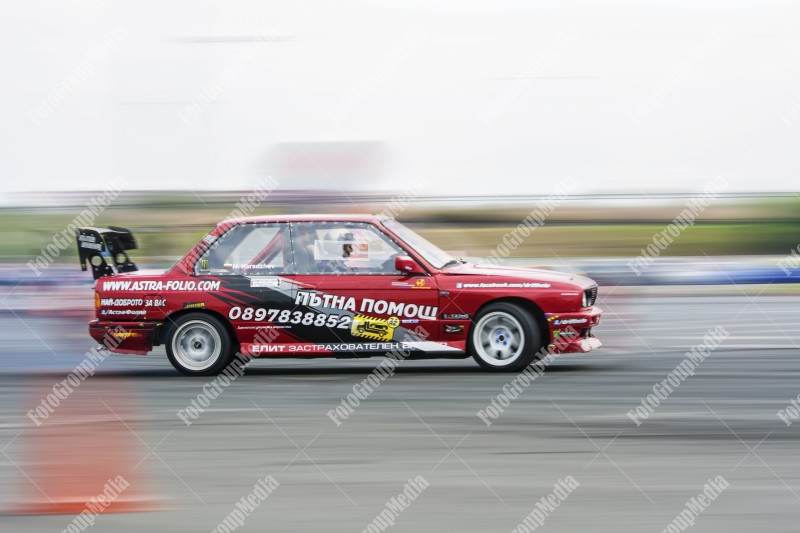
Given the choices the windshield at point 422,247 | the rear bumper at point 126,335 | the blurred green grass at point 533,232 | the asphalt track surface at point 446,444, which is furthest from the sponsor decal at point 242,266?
the blurred green grass at point 533,232

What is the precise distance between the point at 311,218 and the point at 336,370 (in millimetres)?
1534

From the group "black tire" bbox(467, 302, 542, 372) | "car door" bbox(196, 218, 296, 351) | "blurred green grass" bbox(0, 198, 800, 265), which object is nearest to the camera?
"black tire" bbox(467, 302, 542, 372)

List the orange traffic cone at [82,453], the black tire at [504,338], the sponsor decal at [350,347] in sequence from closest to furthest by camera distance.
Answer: the orange traffic cone at [82,453]
the black tire at [504,338]
the sponsor decal at [350,347]

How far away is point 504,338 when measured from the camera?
10.1m

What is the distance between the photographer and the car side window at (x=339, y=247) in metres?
10.4

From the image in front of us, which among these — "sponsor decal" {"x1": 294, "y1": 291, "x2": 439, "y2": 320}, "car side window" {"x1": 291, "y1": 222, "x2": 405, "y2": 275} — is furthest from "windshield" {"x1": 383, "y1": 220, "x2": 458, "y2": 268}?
"sponsor decal" {"x1": 294, "y1": 291, "x2": 439, "y2": 320}

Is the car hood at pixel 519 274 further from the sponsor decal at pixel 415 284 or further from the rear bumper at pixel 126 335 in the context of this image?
the rear bumper at pixel 126 335

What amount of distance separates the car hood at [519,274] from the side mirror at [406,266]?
0.25 metres

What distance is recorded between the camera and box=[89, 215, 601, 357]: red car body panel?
10109mm

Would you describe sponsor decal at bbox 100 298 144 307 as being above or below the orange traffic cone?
above

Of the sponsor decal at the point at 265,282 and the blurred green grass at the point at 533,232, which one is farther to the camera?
the blurred green grass at the point at 533,232

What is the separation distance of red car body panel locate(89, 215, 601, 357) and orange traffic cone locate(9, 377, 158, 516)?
1092mm

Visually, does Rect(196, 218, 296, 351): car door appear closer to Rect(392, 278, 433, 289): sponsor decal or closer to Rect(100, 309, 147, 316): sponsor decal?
Rect(100, 309, 147, 316): sponsor decal

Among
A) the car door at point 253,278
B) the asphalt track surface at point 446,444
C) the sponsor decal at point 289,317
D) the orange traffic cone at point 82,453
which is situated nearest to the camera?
the asphalt track surface at point 446,444
